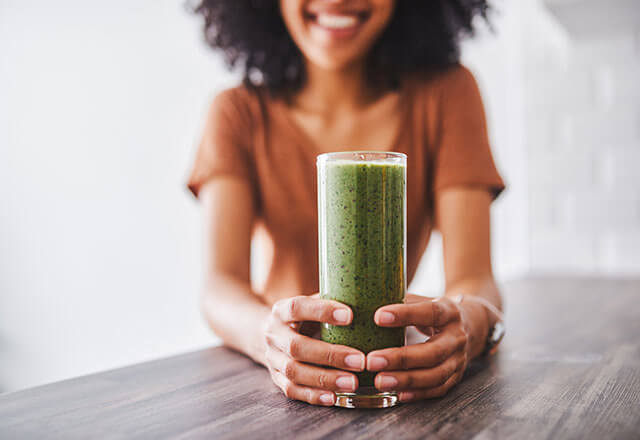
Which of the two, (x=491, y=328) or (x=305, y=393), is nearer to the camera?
(x=305, y=393)

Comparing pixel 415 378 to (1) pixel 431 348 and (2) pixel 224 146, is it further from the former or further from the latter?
(2) pixel 224 146

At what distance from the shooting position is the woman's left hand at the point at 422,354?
0.70m

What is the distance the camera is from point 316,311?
719 mm

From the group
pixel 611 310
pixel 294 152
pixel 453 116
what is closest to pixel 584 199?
pixel 611 310

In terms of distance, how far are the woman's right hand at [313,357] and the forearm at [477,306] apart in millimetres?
278

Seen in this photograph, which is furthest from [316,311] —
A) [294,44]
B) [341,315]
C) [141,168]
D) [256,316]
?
[141,168]

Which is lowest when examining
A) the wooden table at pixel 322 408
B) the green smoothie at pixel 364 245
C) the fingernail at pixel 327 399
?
the wooden table at pixel 322 408

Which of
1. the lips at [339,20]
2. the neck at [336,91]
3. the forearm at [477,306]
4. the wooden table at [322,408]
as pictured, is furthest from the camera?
the neck at [336,91]

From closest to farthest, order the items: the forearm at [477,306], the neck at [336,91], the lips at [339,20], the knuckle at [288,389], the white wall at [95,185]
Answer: the knuckle at [288,389]
the forearm at [477,306]
the lips at [339,20]
the neck at [336,91]
the white wall at [95,185]

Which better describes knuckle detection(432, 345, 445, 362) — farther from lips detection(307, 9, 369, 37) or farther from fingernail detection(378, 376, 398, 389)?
lips detection(307, 9, 369, 37)

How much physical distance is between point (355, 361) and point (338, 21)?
91 centimetres

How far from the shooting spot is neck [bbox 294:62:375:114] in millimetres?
1561

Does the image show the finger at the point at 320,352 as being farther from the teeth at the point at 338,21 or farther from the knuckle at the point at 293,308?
the teeth at the point at 338,21

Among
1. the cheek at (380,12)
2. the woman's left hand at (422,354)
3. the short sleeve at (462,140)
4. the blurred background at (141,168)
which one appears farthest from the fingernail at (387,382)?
the blurred background at (141,168)
